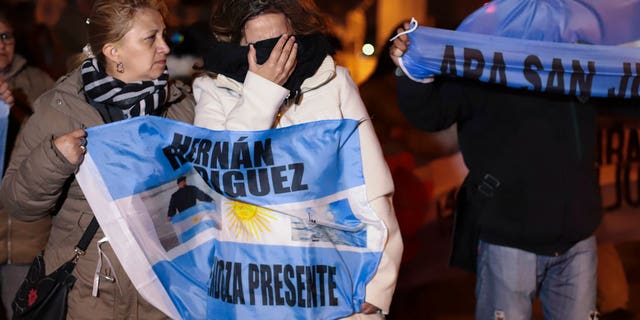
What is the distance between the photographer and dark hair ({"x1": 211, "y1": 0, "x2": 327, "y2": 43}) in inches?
129

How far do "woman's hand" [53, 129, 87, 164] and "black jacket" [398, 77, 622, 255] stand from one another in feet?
4.30

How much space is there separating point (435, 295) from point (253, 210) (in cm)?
318

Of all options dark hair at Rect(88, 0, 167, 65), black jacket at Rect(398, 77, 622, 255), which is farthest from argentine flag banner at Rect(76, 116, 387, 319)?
black jacket at Rect(398, 77, 622, 255)

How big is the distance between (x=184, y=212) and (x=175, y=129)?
1.09 feet

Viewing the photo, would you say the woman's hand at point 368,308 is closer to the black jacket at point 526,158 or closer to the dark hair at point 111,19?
the black jacket at point 526,158

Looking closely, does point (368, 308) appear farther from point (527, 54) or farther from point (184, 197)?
point (527, 54)

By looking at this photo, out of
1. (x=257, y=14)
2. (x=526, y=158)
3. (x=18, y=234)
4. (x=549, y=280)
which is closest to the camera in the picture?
(x=257, y=14)

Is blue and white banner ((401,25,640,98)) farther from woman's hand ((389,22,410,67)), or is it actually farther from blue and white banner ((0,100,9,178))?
blue and white banner ((0,100,9,178))

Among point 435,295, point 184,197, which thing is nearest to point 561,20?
point 184,197

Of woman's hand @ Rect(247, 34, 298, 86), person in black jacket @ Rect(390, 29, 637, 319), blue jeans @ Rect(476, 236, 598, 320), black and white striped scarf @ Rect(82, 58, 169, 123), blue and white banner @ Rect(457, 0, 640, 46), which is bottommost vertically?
blue jeans @ Rect(476, 236, 598, 320)

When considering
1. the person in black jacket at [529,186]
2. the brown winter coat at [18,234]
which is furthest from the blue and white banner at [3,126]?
the person in black jacket at [529,186]

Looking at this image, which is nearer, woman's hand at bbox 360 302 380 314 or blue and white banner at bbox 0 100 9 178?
woman's hand at bbox 360 302 380 314

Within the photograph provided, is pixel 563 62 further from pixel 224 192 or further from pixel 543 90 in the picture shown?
pixel 224 192

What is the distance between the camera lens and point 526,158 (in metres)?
3.77
